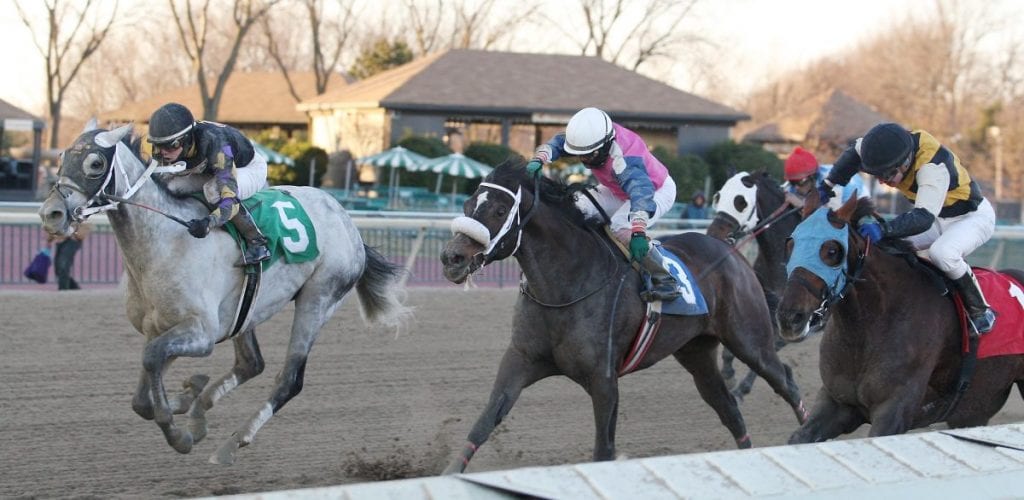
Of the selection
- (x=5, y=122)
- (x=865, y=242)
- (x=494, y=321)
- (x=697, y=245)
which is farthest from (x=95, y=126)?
(x=5, y=122)

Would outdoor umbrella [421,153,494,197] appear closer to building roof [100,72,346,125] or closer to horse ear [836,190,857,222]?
building roof [100,72,346,125]

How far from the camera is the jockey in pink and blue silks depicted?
211 inches

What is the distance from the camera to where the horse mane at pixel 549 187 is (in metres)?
5.25

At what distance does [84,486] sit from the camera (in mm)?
5242

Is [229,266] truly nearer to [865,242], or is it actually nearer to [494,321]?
[865,242]

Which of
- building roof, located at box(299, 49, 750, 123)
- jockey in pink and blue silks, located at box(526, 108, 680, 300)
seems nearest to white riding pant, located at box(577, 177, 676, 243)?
jockey in pink and blue silks, located at box(526, 108, 680, 300)

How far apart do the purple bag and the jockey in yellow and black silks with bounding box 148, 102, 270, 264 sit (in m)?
6.01

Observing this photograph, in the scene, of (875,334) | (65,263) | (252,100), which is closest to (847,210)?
(875,334)

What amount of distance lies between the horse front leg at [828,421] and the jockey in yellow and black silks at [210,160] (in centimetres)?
270

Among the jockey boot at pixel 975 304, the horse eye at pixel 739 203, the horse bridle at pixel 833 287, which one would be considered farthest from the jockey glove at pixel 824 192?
Result: the horse eye at pixel 739 203

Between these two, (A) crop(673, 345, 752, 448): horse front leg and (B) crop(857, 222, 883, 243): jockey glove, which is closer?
(B) crop(857, 222, 883, 243): jockey glove

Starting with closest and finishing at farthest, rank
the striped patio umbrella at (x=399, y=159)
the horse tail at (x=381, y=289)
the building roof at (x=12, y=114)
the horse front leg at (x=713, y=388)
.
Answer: the horse front leg at (x=713, y=388) → the horse tail at (x=381, y=289) → the striped patio umbrella at (x=399, y=159) → the building roof at (x=12, y=114)

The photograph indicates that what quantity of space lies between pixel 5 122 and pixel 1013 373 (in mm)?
24463

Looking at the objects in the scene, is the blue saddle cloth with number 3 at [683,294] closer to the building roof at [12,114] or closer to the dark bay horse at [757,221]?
the dark bay horse at [757,221]
